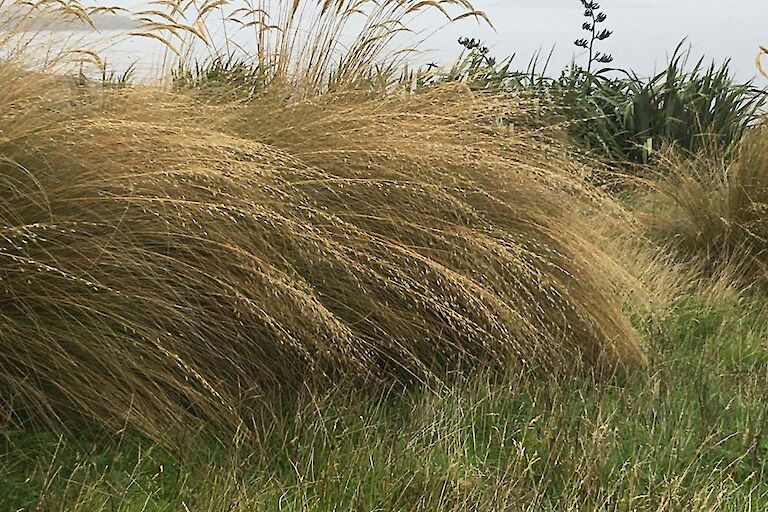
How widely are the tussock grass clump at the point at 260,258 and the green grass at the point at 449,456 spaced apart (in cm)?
10

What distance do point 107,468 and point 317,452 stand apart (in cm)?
46

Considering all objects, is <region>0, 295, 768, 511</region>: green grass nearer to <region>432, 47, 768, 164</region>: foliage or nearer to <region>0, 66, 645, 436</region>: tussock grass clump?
<region>0, 66, 645, 436</region>: tussock grass clump

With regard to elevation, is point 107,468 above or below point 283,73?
below

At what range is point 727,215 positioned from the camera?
13.2 ft

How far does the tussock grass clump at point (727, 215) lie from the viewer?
391 cm

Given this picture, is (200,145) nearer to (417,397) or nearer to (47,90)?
(47,90)

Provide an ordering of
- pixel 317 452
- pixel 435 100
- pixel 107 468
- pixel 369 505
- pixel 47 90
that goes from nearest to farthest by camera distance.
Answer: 1. pixel 369 505
2. pixel 107 468
3. pixel 317 452
4. pixel 47 90
5. pixel 435 100

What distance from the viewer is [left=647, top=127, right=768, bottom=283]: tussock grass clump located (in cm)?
391

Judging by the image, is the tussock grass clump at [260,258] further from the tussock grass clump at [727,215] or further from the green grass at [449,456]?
the tussock grass clump at [727,215]

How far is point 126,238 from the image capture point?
2215 mm

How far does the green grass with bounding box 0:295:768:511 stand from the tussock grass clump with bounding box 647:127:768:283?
140 centimetres

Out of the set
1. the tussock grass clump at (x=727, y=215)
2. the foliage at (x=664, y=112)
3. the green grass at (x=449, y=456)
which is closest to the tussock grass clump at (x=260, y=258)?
the green grass at (x=449, y=456)

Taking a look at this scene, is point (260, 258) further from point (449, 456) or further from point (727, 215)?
point (727, 215)

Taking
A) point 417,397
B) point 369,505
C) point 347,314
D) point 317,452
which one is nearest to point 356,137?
point 347,314
